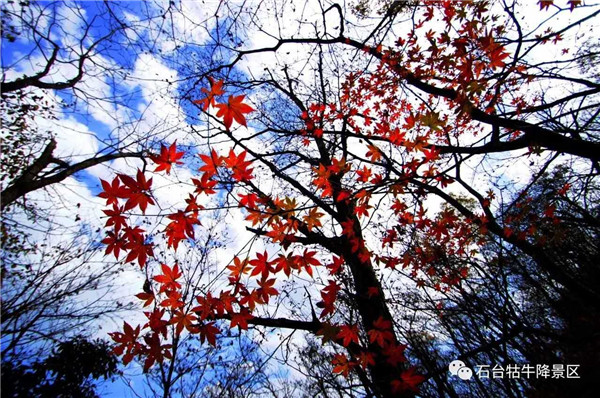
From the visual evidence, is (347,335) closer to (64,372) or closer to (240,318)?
(240,318)

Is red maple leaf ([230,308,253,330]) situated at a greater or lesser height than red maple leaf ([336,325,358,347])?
greater

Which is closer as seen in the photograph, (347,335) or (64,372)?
(347,335)

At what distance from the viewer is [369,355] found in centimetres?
295

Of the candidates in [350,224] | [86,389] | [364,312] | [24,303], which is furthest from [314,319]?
[86,389]

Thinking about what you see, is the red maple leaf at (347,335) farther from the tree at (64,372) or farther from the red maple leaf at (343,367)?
the tree at (64,372)

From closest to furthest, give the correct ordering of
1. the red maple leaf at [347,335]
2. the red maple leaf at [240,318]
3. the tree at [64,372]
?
the red maple leaf at [240,318], the red maple leaf at [347,335], the tree at [64,372]

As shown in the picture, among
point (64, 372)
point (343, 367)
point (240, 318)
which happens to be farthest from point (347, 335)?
→ point (64, 372)

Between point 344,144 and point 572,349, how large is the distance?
5318 mm

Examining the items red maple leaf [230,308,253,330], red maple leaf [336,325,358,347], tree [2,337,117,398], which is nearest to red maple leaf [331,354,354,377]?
red maple leaf [336,325,358,347]

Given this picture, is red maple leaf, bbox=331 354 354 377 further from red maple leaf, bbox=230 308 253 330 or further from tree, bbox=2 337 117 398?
tree, bbox=2 337 117 398

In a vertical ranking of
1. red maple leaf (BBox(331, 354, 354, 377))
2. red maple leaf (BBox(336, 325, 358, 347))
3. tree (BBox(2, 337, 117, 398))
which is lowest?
red maple leaf (BBox(331, 354, 354, 377))

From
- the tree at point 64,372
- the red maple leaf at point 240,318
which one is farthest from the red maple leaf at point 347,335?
the tree at point 64,372

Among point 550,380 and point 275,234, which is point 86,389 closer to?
point 275,234

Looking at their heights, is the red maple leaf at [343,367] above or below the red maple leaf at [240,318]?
below
